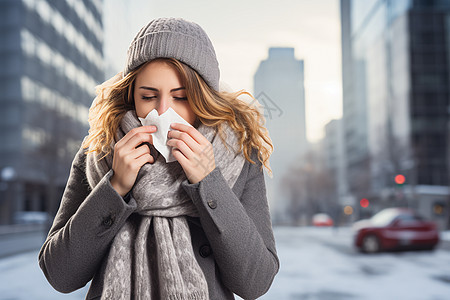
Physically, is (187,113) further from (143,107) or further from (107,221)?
(107,221)

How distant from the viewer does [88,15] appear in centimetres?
3778

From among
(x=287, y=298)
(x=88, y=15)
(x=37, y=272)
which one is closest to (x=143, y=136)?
(x=287, y=298)

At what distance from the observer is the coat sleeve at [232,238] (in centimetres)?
131

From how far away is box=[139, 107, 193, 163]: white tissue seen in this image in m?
1.33

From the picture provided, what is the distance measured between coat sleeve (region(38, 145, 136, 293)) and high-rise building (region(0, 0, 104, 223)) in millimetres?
30726

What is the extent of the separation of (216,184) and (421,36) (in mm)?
44113

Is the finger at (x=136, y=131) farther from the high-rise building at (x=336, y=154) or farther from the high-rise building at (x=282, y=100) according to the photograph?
the high-rise building at (x=336, y=154)

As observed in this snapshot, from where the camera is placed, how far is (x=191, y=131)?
132cm

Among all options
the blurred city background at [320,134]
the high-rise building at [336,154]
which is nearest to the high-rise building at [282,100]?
the blurred city background at [320,134]

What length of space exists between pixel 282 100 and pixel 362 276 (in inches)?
326

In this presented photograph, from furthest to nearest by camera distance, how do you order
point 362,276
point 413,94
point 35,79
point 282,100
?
1. point 413,94
2. point 35,79
3. point 362,276
4. point 282,100

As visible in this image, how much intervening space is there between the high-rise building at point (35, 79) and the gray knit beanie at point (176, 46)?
30840 mm

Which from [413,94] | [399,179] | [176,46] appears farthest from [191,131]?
[413,94]

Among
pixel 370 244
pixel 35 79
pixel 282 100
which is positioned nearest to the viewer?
pixel 282 100
